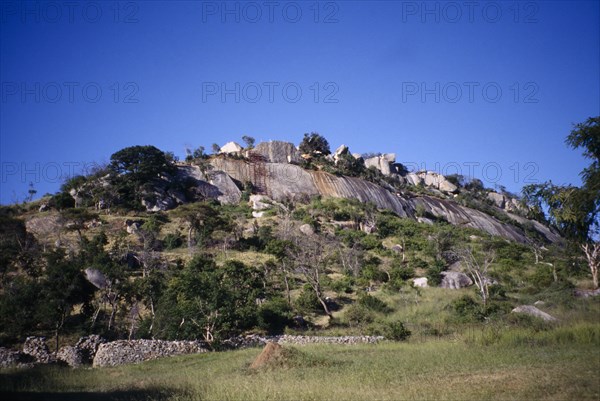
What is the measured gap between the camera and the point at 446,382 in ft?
31.7

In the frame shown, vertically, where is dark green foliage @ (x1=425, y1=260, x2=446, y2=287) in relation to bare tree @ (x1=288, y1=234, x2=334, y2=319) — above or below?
below

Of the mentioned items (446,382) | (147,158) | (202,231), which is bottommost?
(446,382)

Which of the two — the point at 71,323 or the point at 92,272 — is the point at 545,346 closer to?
the point at 71,323

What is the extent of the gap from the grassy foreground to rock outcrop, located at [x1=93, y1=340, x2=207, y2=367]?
1.10 meters

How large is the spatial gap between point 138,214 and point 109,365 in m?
34.4

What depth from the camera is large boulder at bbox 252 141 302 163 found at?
6988 centimetres

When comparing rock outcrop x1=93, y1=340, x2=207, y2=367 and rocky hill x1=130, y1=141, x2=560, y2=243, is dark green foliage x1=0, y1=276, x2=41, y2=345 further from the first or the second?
rocky hill x1=130, y1=141, x2=560, y2=243

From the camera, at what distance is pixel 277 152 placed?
2773 inches

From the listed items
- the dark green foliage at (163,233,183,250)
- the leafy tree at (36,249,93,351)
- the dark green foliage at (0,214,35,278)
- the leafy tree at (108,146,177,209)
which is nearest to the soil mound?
the leafy tree at (36,249,93,351)

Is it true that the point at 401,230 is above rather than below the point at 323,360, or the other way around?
above

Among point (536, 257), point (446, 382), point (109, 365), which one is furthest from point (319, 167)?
point (446, 382)

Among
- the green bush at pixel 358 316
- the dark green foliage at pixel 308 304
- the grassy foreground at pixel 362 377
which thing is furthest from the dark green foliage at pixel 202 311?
the green bush at pixel 358 316

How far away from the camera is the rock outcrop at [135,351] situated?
16797 millimetres

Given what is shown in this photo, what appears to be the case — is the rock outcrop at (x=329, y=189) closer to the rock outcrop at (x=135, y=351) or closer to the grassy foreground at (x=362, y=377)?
the rock outcrop at (x=135, y=351)
